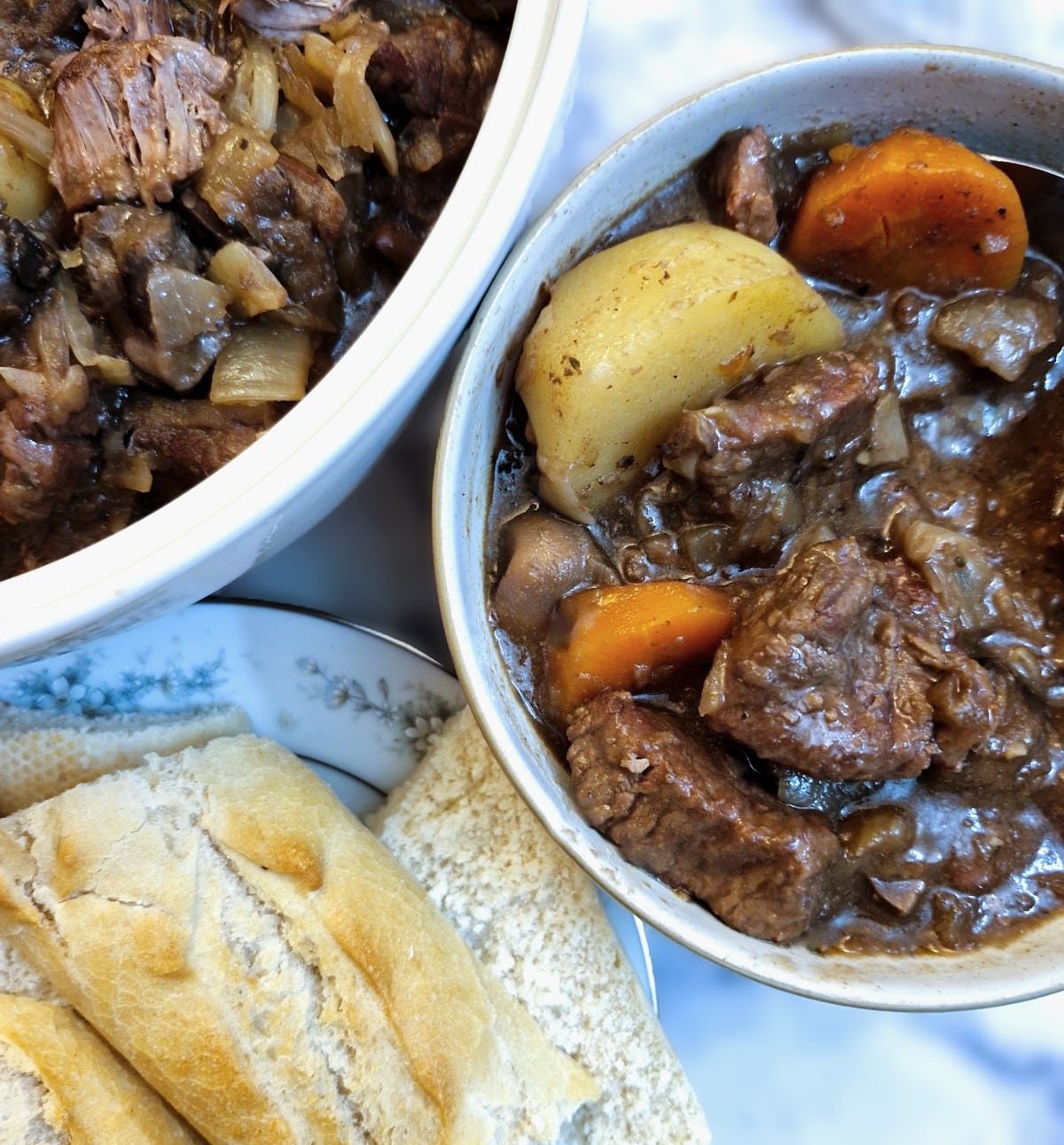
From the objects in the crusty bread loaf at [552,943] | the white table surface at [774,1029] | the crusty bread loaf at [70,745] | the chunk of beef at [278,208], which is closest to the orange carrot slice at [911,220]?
the white table surface at [774,1029]

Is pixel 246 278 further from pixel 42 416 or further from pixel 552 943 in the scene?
pixel 552 943

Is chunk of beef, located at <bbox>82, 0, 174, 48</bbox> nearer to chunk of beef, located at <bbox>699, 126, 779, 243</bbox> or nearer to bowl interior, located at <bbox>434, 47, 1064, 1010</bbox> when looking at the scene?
bowl interior, located at <bbox>434, 47, 1064, 1010</bbox>

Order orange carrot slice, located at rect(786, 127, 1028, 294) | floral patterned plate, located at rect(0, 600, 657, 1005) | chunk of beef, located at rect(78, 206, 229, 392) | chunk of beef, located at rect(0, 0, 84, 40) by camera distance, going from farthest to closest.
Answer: floral patterned plate, located at rect(0, 600, 657, 1005), orange carrot slice, located at rect(786, 127, 1028, 294), chunk of beef, located at rect(0, 0, 84, 40), chunk of beef, located at rect(78, 206, 229, 392)

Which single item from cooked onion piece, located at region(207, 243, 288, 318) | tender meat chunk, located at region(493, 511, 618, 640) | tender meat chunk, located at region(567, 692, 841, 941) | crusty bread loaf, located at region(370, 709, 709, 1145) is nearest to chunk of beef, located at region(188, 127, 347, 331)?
cooked onion piece, located at region(207, 243, 288, 318)

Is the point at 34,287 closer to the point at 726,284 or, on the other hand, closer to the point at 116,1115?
the point at 726,284

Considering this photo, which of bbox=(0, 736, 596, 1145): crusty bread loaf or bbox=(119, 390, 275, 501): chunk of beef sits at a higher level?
bbox=(119, 390, 275, 501): chunk of beef

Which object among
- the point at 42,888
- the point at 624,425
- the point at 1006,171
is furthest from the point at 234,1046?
the point at 1006,171
